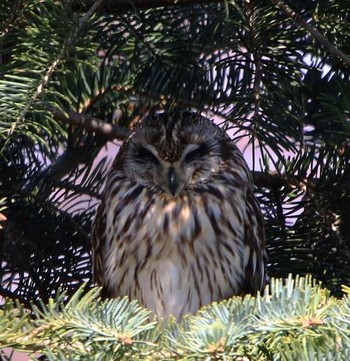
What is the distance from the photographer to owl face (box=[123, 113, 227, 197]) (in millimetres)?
2688

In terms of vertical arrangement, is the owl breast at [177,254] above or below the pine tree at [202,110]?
below

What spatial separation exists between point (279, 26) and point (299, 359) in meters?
1.08

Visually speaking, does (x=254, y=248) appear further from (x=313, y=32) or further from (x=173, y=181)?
(x=313, y=32)

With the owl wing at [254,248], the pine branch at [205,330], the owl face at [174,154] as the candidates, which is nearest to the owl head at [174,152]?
the owl face at [174,154]

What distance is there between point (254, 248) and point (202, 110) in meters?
0.40

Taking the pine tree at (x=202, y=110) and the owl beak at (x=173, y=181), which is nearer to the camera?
the pine tree at (x=202, y=110)

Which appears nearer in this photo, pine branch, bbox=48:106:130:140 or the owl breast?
pine branch, bbox=48:106:130:140

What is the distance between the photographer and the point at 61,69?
6.50 feet

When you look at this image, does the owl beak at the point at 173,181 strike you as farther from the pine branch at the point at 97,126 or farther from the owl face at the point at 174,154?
the pine branch at the point at 97,126

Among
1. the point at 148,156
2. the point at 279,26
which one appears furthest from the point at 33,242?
the point at 279,26

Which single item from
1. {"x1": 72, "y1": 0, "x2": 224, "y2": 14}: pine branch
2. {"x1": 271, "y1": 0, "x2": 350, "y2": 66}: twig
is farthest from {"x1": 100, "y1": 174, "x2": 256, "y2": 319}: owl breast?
{"x1": 271, "y1": 0, "x2": 350, "y2": 66}: twig

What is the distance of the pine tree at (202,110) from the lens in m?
2.31

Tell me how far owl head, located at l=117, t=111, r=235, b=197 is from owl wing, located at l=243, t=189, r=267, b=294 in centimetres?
19

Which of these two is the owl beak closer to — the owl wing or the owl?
the owl
